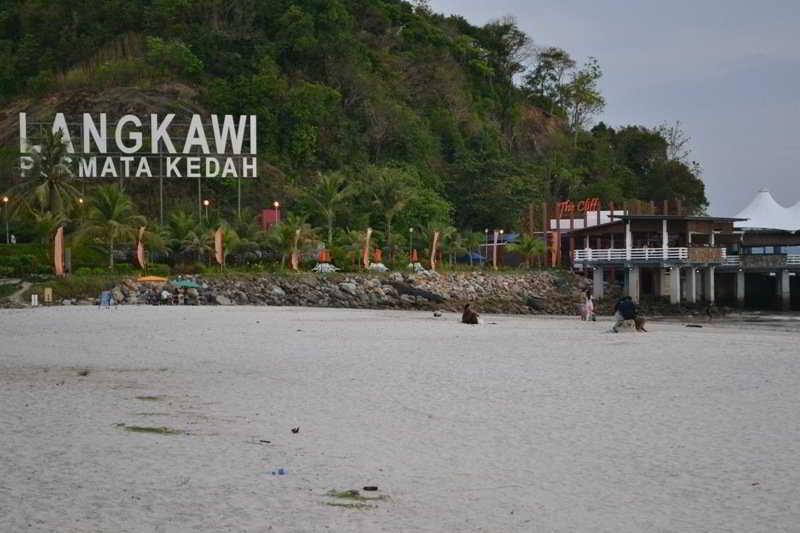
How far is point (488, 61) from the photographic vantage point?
380 ft

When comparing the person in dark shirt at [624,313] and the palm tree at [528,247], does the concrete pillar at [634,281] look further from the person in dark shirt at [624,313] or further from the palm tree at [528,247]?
the person in dark shirt at [624,313]

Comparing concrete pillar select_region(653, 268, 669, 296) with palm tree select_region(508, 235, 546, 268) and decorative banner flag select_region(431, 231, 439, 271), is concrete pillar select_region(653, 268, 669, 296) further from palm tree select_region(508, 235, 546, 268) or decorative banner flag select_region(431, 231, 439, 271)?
decorative banner flag select_region(431, 231, 439, 271)

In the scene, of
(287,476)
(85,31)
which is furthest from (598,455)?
(85,31)

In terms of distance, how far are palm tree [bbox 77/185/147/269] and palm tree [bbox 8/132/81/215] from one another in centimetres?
152

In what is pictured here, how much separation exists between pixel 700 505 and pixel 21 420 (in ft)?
26.2

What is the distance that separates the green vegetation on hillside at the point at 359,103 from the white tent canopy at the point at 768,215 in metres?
18.3

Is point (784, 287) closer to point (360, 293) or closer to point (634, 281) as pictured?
point (634, 281)

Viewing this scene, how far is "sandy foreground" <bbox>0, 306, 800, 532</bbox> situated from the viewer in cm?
823

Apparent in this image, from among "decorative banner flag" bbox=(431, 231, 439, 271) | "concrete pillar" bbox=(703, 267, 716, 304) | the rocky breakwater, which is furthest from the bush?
"concrete pillar" bbox=(703, 267, 716, 304)

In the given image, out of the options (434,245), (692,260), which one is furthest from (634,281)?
(434,245)

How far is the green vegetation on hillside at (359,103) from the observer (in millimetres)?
71438

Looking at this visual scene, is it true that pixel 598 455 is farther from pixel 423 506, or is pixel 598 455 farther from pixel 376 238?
pixel 376 238

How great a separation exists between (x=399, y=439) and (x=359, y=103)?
77111mm

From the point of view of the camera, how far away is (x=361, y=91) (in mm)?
86438
